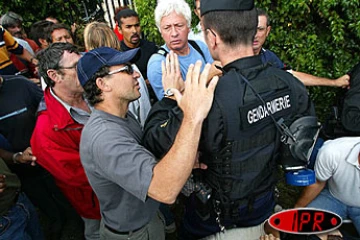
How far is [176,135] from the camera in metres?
1.41

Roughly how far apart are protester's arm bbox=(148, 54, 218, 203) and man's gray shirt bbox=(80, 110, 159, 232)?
70mm

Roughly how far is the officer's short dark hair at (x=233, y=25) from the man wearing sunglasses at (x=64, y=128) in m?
1.23

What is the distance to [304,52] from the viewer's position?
12.7 ft

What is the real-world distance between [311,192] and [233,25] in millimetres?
1793

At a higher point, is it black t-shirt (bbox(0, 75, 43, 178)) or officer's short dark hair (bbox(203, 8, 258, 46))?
officer's short dark hair (bbox(203, 8, 258, 46))

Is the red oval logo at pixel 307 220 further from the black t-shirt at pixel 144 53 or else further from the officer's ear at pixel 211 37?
the black t-shirt at pixel 144 53

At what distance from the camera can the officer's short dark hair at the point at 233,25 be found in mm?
1471

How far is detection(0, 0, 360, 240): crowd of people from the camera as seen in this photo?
1.42m

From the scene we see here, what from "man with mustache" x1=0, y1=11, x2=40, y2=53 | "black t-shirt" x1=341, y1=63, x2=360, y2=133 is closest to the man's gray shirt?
"black t-shirt" x1=341, y1=63, x2=360, y2=133

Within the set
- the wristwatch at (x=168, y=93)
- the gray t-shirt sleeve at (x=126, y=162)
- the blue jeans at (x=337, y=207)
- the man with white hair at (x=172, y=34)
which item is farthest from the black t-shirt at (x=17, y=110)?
the blue jeans at (x=337, y=207)

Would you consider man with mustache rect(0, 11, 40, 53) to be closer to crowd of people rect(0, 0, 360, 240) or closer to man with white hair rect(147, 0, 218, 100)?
crowd of people rect(0, 0, 360, 240)

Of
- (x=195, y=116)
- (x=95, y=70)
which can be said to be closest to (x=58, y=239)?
(x=95, y=70)

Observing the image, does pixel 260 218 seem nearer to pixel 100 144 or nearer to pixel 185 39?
pixel 100 144

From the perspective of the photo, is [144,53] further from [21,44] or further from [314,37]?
[314,37]
